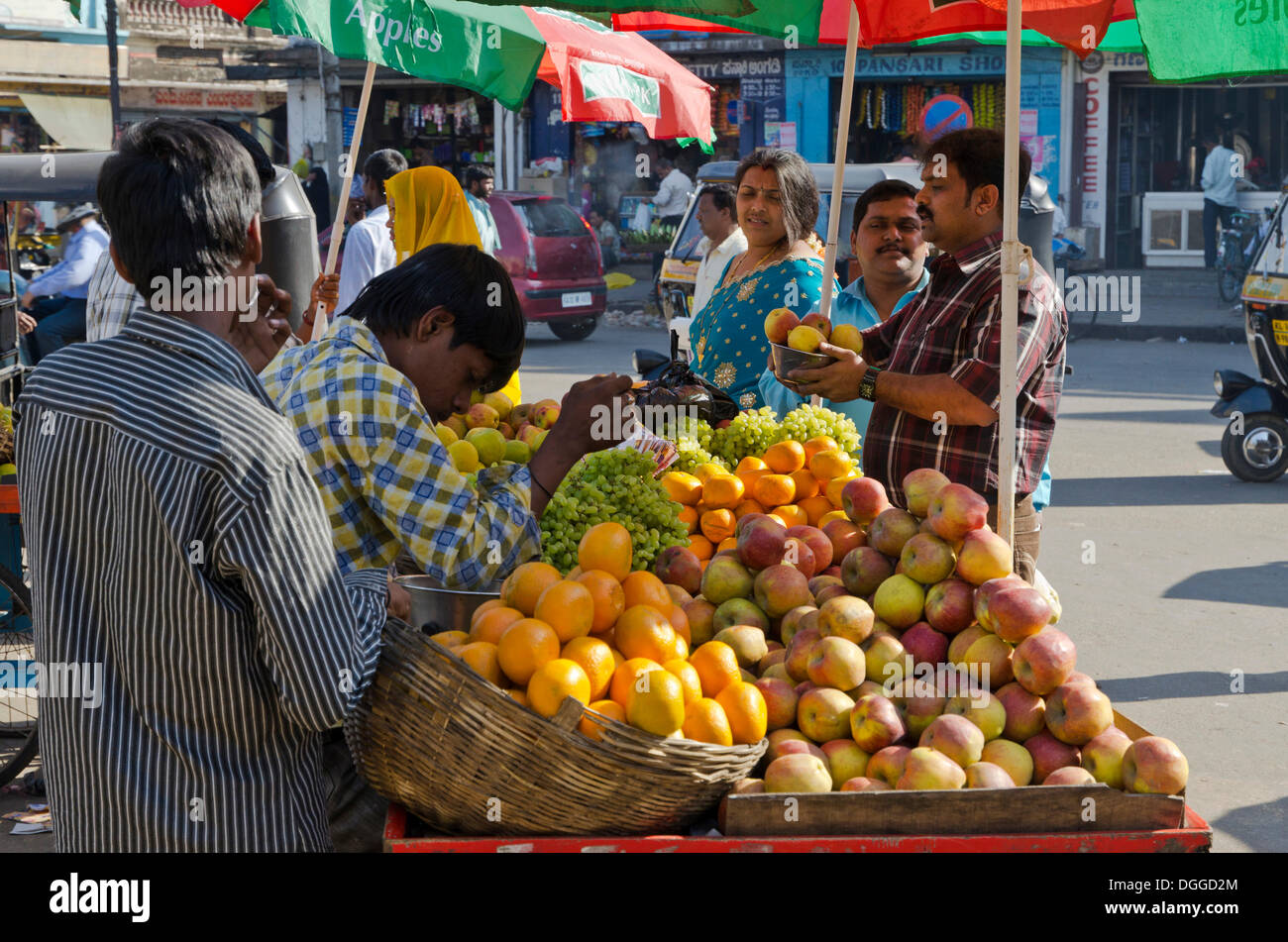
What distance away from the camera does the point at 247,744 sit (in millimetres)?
1949

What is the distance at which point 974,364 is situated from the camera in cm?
332

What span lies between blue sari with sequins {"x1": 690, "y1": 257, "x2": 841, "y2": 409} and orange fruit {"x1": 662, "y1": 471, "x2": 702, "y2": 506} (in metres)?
1.14

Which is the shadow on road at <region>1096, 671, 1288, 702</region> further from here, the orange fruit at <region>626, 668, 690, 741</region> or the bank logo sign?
the bank logo sign

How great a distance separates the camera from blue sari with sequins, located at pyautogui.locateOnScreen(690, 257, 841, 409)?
A: 473 centimetres

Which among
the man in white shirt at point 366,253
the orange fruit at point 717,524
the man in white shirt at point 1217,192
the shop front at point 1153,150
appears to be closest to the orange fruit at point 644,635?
the orange fruit at point 717,524

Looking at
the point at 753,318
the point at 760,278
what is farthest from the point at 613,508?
the point at 760,278

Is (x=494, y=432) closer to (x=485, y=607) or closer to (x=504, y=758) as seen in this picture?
(x=485, y=607)

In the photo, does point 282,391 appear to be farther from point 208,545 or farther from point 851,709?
point 851,709

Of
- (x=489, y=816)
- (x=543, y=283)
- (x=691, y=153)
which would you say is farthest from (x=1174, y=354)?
(x=489, y=816)

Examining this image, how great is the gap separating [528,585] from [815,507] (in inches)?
50.6

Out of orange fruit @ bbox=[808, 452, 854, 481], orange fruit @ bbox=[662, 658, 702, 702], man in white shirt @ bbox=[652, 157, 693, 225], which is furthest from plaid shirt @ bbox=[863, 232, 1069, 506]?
man in white shirt @ bbox=[652, 157, 693, 225]

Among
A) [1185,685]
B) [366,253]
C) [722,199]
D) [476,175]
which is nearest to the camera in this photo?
[1185,685]
